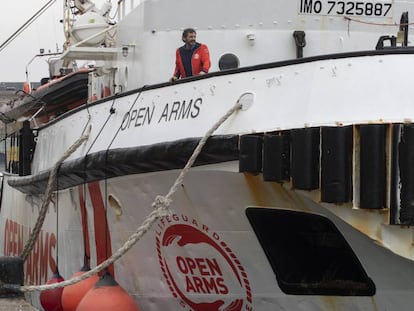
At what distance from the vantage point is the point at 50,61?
16922mm

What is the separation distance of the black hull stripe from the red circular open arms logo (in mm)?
494

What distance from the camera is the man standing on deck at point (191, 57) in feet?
24.3

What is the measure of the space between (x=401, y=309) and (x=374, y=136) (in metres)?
1.61

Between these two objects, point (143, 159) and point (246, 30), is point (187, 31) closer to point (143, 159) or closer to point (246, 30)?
point (246, 30)

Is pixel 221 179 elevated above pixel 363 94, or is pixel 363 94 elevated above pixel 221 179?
pixel 363 94

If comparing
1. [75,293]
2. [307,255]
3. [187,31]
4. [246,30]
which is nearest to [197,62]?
[187,31]

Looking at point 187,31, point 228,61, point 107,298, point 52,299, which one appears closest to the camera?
point 107,298

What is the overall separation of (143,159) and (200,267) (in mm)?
959

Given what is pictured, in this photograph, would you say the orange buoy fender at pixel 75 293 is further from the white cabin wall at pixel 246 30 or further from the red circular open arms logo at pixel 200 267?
the white cabin wall at pixel 246 30

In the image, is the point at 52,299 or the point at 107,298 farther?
the point at 52,299

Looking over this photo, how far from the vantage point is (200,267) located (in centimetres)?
661

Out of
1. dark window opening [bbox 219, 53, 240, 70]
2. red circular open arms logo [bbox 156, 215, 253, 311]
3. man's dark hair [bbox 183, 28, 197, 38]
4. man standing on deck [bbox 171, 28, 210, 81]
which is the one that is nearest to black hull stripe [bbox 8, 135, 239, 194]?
red circular open arms logo [bbox 156, 215, 253, 311]

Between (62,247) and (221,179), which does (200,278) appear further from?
(62,247)

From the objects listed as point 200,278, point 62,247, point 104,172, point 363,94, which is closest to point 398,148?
point 363,94
